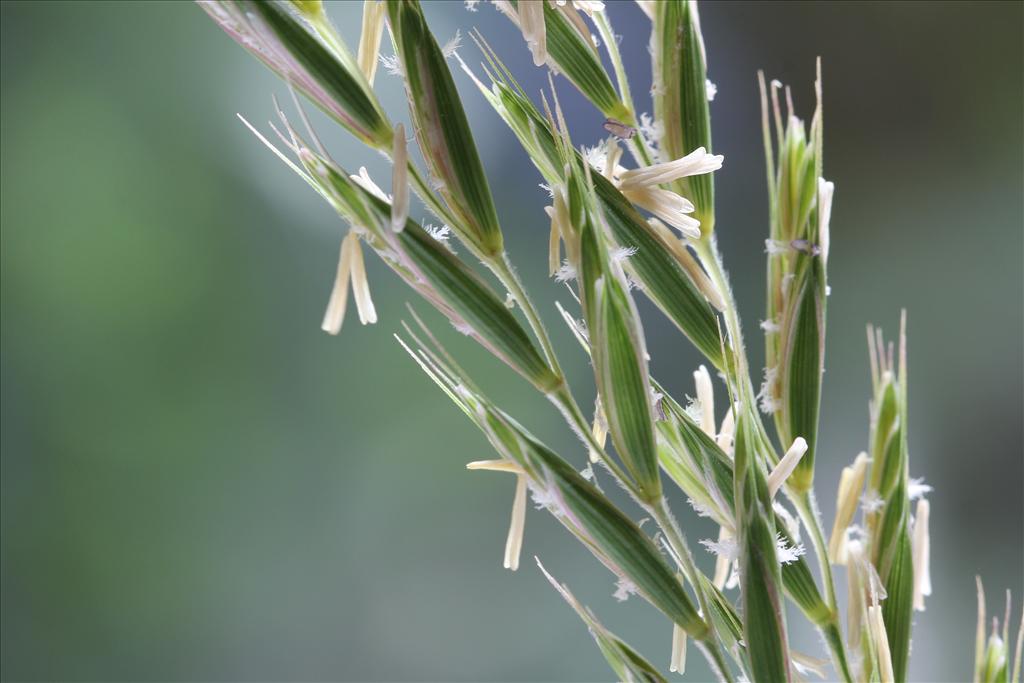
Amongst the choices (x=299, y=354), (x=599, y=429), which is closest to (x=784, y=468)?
(x=599, y=429)

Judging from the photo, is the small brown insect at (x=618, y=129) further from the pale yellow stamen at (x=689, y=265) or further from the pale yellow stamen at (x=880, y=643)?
the pale yellow stamen at (x=880, y=643)

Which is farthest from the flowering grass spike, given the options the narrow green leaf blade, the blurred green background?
the blurred green background

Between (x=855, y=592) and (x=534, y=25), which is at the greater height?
(x=534, y=25)

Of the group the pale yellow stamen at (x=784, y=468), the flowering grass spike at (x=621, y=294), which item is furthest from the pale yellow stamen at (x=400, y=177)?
the pale yellow stamen at (x=784, y=468)

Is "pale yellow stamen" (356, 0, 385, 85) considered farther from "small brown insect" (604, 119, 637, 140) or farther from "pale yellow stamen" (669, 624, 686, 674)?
"pale yellow stamen" (669, 624, 686, 674)

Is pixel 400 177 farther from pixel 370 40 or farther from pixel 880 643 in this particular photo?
pixel 880 643
